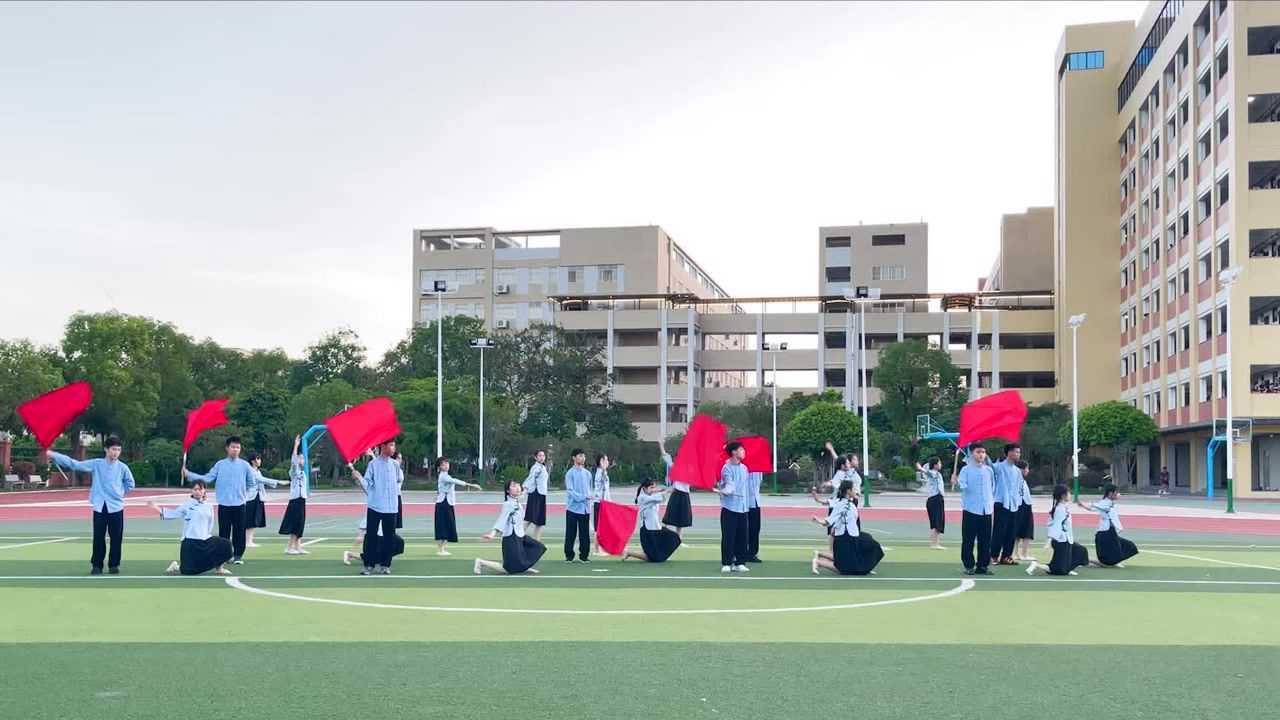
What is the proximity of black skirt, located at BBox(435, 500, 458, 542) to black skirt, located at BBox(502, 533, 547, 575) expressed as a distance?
3541 millimetres

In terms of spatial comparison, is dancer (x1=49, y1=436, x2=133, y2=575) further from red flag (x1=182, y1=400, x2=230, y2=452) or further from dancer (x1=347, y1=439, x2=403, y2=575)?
dancer (x1=347, y1=439, x2=403, y2=575)

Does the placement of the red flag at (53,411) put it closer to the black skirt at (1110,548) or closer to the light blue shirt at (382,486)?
the light blue shirt at (382,486)

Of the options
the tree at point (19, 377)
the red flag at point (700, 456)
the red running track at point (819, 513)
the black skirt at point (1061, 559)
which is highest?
the tree at point (19, 377)

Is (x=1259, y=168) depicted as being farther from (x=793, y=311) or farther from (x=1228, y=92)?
(x=793, y=311)

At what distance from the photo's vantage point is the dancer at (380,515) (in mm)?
16297

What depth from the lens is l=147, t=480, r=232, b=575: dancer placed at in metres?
15.7

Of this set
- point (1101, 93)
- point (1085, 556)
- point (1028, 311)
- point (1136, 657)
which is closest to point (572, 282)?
point (1028, 311)

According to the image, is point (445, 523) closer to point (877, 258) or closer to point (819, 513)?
point (819, 513)

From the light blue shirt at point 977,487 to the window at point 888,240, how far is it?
81.5m

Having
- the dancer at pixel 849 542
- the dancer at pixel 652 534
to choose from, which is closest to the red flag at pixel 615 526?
the dancer at pixel 652 534

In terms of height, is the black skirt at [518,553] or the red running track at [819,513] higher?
the black skirt at [518,553]

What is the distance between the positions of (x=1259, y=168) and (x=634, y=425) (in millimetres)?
48738

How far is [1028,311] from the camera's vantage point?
85.2 meters

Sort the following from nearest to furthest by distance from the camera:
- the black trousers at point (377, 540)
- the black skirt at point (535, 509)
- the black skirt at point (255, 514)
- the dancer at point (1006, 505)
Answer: the black trousers at point (377, 540) < the dancer at point (1006, 505) < the black skirt at point (535, 509) < the black skirt at point (255, 514)
